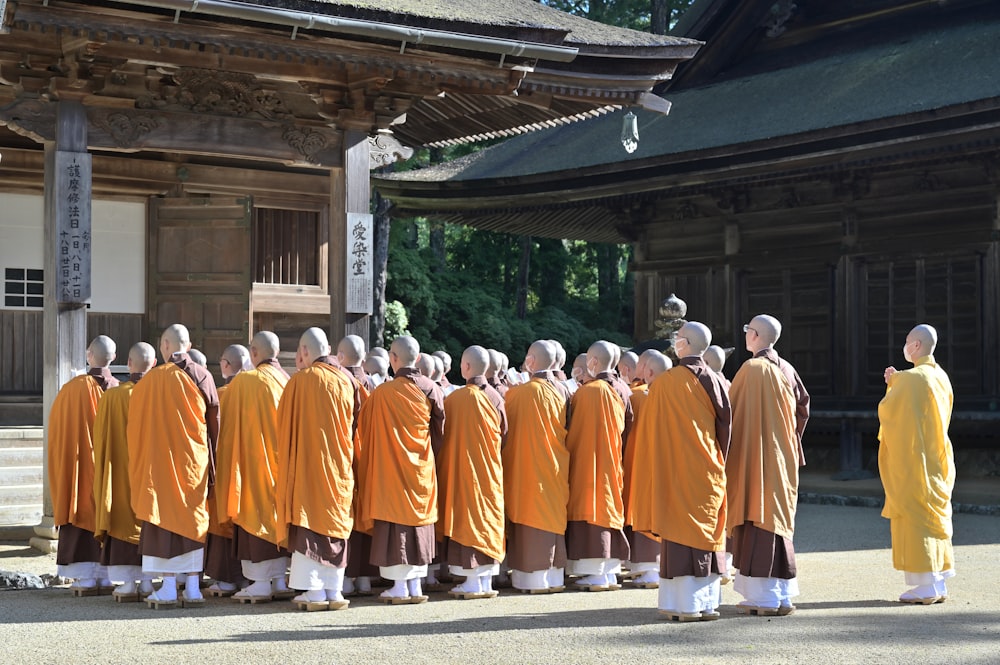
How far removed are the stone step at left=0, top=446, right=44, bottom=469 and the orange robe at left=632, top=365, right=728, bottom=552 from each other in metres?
6.29

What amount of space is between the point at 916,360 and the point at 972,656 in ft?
9.11

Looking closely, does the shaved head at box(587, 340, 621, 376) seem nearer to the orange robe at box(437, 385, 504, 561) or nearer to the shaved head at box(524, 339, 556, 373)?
the shaved head at box(524, 339, 556, 373)

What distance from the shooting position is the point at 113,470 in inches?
357

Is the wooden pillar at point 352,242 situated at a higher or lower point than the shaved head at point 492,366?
higher

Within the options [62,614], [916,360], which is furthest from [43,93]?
[916,360]

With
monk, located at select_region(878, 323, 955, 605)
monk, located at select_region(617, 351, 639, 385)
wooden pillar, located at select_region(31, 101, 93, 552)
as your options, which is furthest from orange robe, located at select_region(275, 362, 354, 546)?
monk, located at select_region(878, 323, 955, 605)

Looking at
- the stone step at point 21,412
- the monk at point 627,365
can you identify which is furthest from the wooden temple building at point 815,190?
the stone step at point 21,412

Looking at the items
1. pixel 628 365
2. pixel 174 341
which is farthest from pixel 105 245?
pixel 628 365

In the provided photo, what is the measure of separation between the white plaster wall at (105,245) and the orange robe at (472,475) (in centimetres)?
635

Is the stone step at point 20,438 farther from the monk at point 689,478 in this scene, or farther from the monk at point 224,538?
the monk at point 689,478

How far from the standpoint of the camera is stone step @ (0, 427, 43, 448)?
11.9 m

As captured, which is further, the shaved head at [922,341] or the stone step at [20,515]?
the stone step at [20,515]

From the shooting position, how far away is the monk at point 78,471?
911 cm

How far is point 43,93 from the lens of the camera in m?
10.7
